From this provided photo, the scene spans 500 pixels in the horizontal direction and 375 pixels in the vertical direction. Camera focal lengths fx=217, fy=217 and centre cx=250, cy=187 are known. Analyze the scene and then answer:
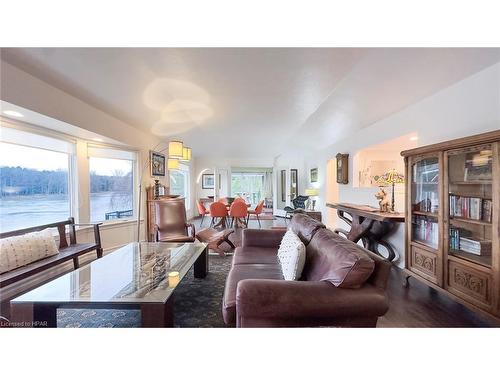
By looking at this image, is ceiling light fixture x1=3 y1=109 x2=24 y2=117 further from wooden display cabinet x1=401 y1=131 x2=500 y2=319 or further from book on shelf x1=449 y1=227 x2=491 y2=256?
book on shelf x1=449 y1=227 x2=491 y2=256

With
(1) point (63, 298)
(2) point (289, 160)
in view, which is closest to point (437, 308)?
(1) point (63, 298)

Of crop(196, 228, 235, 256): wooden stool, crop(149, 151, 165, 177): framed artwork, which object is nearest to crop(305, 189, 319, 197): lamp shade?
crop(196, 228, 235, 256): wooden stool

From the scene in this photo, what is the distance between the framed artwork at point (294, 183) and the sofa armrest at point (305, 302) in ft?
21.7

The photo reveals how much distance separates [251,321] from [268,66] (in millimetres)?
2117

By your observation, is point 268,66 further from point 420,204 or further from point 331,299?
point 420,204

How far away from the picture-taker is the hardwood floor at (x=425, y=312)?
182 cm

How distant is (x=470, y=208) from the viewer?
1.86m

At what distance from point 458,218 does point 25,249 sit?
14.2 ft

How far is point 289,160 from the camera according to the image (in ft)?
26.3

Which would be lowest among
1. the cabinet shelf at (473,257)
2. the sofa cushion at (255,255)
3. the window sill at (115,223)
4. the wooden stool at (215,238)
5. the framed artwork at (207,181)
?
the wooden stool at (215,238)

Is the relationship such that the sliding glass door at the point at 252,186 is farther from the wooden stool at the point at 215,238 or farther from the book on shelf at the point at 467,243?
the book on shelf at the point at 467,243

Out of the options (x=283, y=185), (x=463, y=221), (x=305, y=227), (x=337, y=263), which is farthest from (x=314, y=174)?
(x=337, y=263)

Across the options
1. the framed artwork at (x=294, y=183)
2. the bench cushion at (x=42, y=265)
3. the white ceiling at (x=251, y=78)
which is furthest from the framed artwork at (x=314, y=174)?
the bench cushion at (x=42, y=265)

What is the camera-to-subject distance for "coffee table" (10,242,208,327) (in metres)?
1.42
